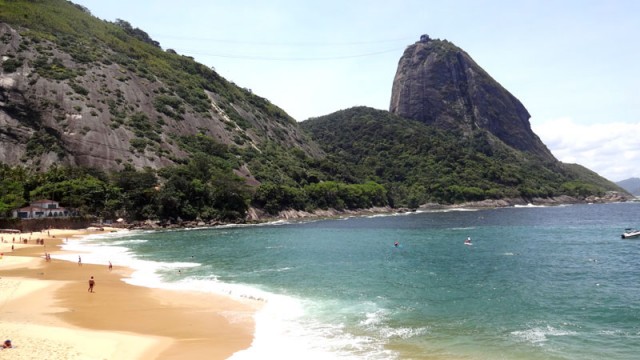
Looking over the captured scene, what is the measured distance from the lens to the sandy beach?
21.0m

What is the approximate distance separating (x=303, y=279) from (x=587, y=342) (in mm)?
23320

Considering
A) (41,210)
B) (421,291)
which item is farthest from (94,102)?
(421,291)

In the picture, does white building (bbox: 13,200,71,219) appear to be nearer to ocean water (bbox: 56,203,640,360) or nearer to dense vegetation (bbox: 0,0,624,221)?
dense vegetation (bbox: 0,0,624,221)

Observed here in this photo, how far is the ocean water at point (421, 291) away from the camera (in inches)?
880

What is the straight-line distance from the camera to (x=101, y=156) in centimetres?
11806

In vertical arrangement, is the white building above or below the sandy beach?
above

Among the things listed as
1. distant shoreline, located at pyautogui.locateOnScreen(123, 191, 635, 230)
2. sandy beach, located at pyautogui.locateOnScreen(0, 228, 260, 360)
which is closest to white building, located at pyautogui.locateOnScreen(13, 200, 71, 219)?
distant shoreline, located at pyautogui.locateOnScreen(123, 191, 635, 230)

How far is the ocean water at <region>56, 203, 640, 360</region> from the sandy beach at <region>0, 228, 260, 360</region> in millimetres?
1987

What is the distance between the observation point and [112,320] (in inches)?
1054

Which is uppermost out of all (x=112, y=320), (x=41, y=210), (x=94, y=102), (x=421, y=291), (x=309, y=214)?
(x=94, y=102)

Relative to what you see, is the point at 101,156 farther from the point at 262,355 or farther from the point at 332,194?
the point at 262,355

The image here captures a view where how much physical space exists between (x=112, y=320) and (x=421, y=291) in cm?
2147

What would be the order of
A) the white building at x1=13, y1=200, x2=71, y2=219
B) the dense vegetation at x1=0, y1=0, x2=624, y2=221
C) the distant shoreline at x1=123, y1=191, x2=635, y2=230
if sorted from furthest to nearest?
1. the distant shoreline at x1=123, y1=191, x2=635, y2=230
2. the dense vegetation at x1=0, y1=0, x2=624, y2=221
3. the white building at x1=13, y1=200, x2=71, y2=219

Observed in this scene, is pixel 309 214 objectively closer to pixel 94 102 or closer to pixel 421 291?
pixel 94 102
